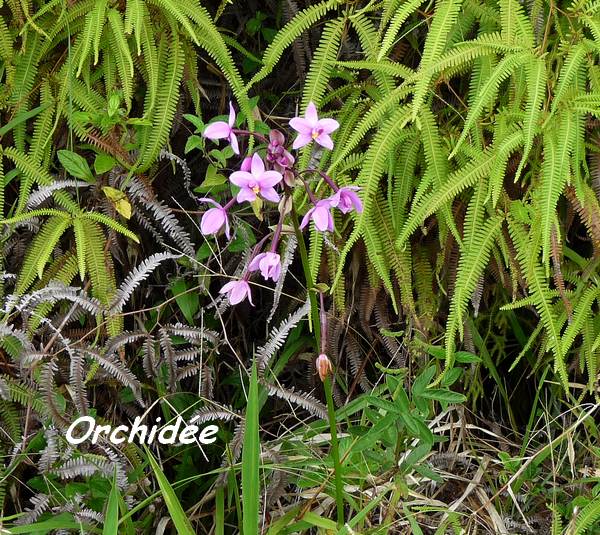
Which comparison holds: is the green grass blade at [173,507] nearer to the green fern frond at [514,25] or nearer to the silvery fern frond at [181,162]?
the silvery fern frond at [181,162]

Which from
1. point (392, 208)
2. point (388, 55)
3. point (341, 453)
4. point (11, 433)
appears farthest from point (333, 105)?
point (11, 433)

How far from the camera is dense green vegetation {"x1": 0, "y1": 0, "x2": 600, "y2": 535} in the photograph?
6.25ft

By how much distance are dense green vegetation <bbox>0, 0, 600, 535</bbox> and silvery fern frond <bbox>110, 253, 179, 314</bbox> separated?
12mm

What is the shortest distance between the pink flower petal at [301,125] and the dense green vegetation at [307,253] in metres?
0.40

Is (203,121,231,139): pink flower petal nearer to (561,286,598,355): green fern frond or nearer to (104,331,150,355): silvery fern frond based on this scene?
(104,331,150,355): silvery fern frond

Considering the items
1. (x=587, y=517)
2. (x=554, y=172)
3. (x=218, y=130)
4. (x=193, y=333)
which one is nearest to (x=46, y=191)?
(x=193, y=333)

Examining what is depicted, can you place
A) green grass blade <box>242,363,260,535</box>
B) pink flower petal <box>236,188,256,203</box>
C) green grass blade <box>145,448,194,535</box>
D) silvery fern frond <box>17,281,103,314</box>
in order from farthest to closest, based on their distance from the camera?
1. silvery fern frond <box>17,281,103,314</box>
2. green grass blade <box>145,448,194,535</box>
3. green grass blade <box>242,363,260,535</box>
4. pink flower petal <box>236,188,256,203</box>

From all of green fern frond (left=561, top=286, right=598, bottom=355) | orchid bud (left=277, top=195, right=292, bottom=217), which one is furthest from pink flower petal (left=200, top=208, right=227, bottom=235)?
green fern frond (left=561, top=286, right=598, bottom=355)

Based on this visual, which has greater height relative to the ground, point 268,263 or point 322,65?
point 322,65

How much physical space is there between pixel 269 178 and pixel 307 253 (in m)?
0.84

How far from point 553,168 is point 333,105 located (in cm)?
61

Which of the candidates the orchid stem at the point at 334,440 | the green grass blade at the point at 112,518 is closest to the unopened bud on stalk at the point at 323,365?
the orchid stem at the point at 334,440

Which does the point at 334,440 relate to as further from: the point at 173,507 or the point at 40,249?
the point at 40,249

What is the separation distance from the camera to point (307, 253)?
213 cm
